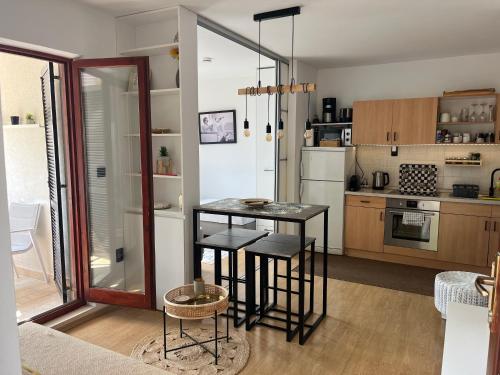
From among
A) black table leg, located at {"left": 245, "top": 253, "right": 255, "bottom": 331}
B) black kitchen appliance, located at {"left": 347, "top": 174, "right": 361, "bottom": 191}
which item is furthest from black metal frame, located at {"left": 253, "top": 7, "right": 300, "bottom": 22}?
black kitchen appliance, located at {"left": 347, "top": 174, "right": 361, "bottom": 191}

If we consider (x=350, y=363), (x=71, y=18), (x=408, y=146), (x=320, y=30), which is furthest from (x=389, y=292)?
(x=71, y=18)

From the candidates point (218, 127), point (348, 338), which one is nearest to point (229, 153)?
point (218, 127)

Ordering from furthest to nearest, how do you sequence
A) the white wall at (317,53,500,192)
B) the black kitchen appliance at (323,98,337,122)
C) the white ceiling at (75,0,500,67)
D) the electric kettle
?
the black kitchen appliance at (323,98,337,122), the electric kettle, the white wall at (317,53,500,192), the white ceiling at (75,0,500,67)

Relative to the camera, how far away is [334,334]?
3027 millimetres

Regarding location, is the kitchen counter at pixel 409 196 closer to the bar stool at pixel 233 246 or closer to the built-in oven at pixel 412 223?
the built-in oven at pixel 412 223

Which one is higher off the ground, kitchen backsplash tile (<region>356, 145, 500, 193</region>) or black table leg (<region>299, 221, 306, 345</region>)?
kitchen backsplash tile (<region>356, 145, 500, 193</region>)

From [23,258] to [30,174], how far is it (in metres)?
0.97

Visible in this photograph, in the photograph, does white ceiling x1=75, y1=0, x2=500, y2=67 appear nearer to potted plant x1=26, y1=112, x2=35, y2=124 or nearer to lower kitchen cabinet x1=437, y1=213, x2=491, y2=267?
potted plant x1=26, y1=112, x2=35, y2=124

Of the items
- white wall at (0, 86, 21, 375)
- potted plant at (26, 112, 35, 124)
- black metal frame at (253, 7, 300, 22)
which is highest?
black metal frame at (253, 7, 300, 22)

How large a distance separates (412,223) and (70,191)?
3.79 metres

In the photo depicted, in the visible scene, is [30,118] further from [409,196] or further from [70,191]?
[409,196]

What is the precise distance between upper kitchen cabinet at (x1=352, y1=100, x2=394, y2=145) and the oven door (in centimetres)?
95

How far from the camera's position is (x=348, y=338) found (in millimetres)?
2965

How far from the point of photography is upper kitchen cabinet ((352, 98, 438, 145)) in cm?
464
